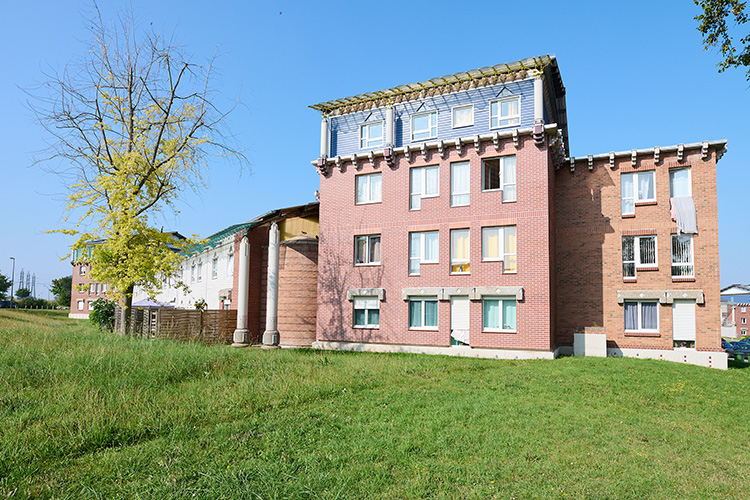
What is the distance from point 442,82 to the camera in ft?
79.3

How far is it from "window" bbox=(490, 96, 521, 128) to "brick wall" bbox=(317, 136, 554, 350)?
1.06 metres

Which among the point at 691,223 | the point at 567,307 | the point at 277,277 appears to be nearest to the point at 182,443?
the point at 277,277

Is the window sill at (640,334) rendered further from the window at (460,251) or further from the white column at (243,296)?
the white column at (243,296)

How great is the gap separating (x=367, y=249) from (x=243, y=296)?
293 inches

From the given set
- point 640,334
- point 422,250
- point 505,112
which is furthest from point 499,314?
point 505,112

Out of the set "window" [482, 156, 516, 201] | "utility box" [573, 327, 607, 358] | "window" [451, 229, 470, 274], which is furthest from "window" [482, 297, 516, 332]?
"window" [482, 156, 516, 201]

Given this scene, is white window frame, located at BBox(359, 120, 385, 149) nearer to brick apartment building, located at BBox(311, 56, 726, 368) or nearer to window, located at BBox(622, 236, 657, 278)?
brick apartment building, located at BBox(311, 56, 726, 368)

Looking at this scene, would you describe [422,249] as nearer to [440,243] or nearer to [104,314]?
[440,243]

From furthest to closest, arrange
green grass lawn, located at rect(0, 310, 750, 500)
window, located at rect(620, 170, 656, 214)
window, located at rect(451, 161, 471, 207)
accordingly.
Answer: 1. window, located at rect(451, 161, 471, 207)
2. window, located at rect(620, 170, 656, 214)
3. green grass lawn, located at rect(0, 310, 750, 500)

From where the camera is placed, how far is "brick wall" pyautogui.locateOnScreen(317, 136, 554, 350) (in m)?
21.4

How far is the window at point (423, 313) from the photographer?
23469 mm

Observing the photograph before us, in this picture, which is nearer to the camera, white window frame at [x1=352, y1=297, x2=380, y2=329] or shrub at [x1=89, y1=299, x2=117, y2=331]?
white window frame at [x1=352, y1=297, x2=380, y2=329]

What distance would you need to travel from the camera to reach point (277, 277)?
85.4ft

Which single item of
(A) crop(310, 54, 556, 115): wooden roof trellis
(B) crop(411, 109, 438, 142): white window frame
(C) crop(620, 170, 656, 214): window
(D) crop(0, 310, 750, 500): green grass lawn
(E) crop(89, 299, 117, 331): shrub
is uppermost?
(A) crop(310, 54, 556, 115): wooden roof trellis
